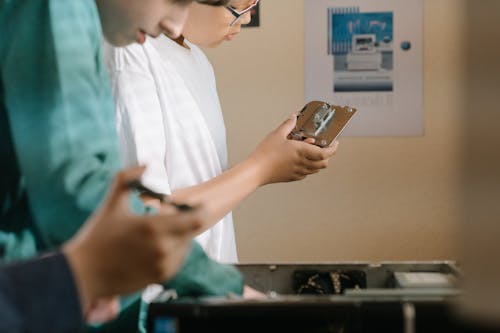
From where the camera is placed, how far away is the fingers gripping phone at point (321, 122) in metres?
1.39

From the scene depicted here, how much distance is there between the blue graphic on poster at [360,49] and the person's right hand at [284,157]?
4.78 ft

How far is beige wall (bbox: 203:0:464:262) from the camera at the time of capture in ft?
8.99

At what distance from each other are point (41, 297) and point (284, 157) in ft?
2.81

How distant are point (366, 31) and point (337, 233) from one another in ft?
2.58

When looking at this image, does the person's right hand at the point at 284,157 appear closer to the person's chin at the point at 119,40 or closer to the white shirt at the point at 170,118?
the white shirt at the point at 170,118

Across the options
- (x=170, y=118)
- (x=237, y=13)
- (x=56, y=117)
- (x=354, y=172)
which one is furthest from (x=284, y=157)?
(x=354, y=172)

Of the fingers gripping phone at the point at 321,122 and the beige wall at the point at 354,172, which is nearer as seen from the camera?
the fingers gripping phone at the point at 321,122

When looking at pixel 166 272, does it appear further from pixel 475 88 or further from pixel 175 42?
pixel 175 42

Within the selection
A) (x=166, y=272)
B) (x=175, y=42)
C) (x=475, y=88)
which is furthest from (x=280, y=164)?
(x=475, y=88)

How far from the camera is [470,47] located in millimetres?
414

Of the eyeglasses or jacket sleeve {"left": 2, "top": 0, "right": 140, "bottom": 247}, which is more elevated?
the eyeglasses

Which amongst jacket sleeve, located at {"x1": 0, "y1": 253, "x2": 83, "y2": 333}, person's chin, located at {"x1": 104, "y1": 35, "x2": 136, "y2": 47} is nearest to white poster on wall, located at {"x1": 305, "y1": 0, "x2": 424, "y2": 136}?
person's chin, located at {"x1": 104, "y1": 35, "x2": 136, "y2": 47}

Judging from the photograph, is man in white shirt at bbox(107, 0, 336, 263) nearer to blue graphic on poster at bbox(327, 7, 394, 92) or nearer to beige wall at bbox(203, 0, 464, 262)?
beige wall at bbox(203, 0, 464, 262)

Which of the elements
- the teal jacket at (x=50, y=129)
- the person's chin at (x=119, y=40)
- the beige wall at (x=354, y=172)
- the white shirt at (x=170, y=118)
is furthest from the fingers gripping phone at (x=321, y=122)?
the beige wall at (x=354, y=172)
